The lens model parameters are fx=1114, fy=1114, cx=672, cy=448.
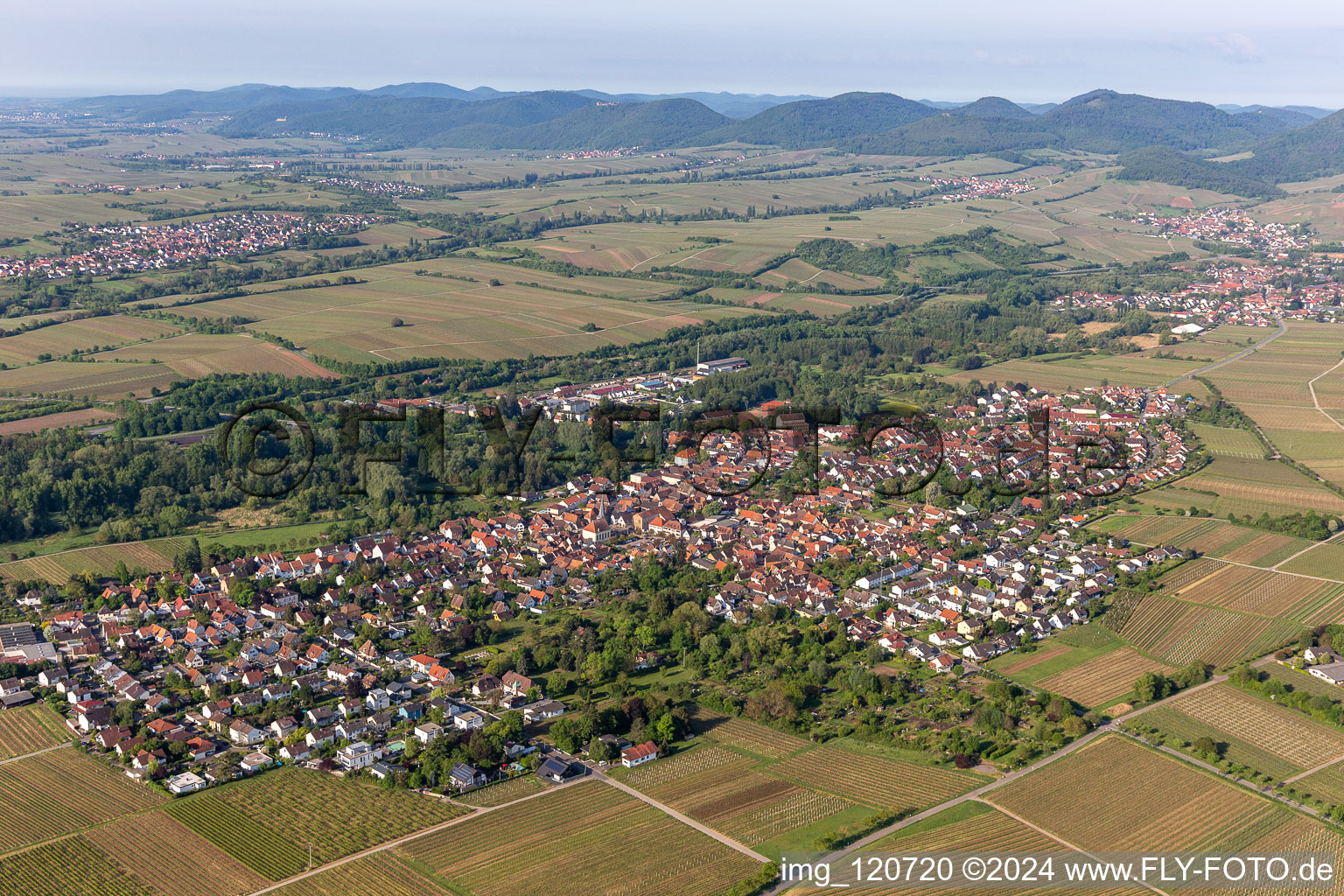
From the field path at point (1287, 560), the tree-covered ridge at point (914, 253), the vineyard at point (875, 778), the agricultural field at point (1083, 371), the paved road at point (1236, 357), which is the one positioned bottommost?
the vineyard at point (875, 778)

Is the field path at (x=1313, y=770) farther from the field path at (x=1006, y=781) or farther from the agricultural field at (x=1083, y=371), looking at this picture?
the agricultural field at (x=1083, y=371)

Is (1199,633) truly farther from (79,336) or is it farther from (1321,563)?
(79,336)

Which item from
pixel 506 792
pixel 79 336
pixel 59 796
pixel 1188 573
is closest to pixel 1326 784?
pixel 1188 573

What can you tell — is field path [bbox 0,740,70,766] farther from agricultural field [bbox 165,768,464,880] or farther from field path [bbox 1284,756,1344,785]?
field path [bbox 1284,756,1344,785]

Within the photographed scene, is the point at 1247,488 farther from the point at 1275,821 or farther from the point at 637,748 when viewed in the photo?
the point at 637,748

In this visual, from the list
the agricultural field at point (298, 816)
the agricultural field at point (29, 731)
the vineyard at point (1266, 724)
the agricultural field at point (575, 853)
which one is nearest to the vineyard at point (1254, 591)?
the vineyard at point (1266, 724)

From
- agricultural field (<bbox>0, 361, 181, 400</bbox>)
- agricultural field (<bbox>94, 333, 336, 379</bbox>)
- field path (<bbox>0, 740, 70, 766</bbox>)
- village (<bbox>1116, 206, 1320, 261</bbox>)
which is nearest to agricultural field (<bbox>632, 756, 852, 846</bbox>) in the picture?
field path (<bbox>0, 740, 70, 766</bbox>)
